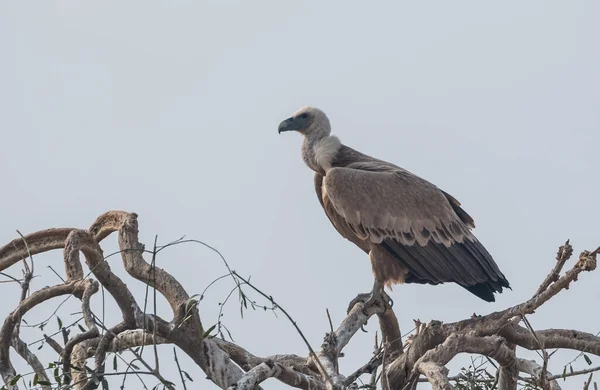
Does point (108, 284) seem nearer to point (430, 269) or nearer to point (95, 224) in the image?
point (95, 224)

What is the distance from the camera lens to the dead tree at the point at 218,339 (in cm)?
513

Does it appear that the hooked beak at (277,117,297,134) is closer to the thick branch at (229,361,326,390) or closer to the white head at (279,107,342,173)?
the white head at (279,107,342,173)

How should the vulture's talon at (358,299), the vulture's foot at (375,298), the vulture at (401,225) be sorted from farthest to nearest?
the vulture at (401,225) → the vulture's talon at (358,299) → the vulture's foot at (375,298)

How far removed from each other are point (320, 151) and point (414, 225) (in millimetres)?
1028

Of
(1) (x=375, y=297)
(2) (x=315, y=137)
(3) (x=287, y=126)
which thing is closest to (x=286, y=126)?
(3) (x=287, y=126)

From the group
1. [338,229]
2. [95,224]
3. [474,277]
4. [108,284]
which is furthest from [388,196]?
[108,284]

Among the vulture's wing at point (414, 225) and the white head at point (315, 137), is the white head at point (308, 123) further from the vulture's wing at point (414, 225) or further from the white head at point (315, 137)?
the vulture's wing at point (414, 225)

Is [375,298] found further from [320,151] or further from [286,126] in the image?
[286,126]

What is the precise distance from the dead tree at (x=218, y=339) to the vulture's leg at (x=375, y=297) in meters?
0.99

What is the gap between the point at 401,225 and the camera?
27.2ft

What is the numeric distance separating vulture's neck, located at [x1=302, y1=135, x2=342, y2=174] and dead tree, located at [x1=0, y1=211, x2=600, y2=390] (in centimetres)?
244

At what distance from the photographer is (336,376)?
→ 15.7 feet

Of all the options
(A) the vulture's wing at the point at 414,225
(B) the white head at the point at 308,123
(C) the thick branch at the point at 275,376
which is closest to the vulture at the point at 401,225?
(A) the vulture's wing at the point at 414,225

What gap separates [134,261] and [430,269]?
2.68 m
